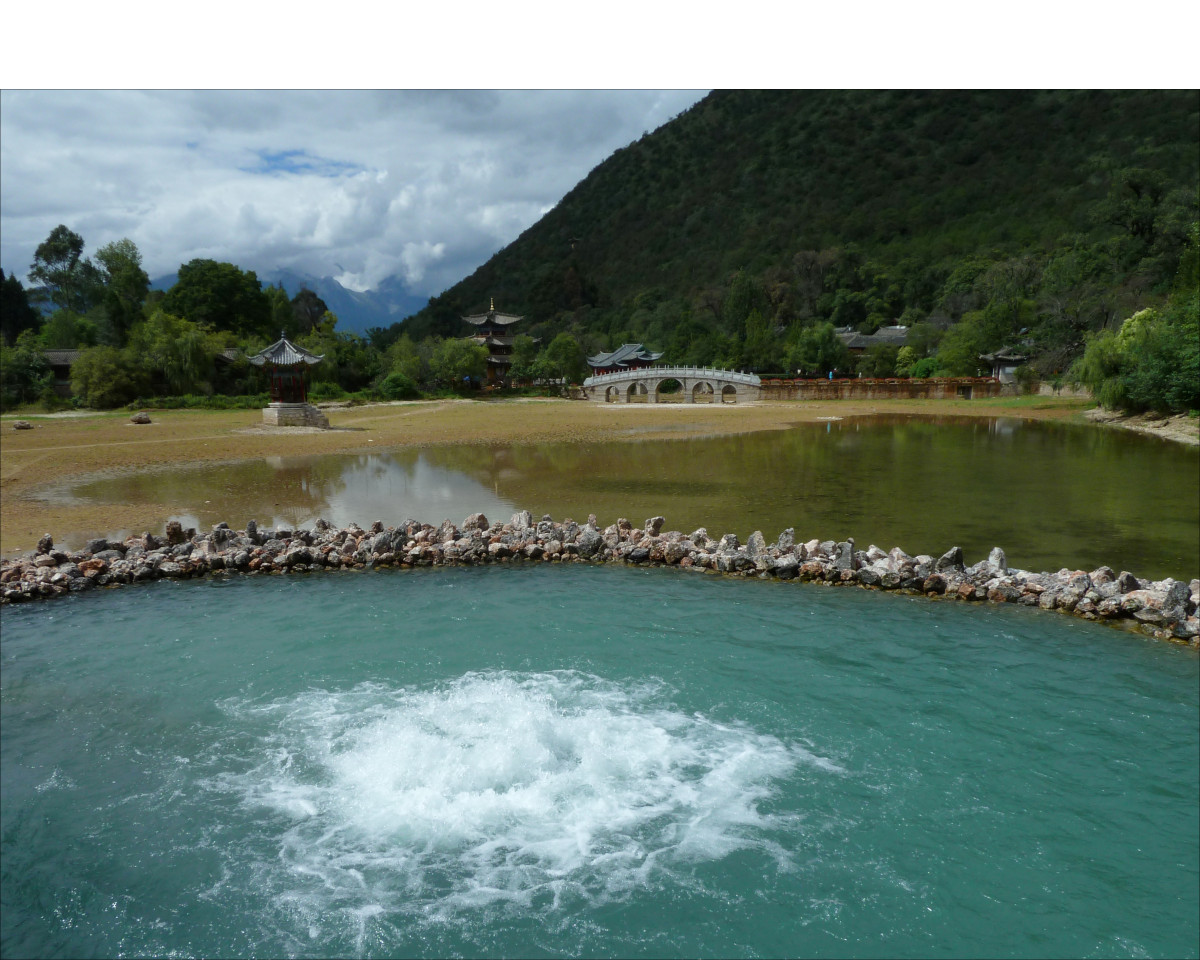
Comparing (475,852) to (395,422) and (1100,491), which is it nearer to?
(1100,491)

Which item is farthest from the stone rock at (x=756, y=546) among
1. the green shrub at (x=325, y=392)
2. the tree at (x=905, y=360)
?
the tree at (x=905, y=360)

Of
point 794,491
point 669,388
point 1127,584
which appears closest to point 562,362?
point 669,388

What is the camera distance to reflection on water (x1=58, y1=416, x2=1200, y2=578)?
14219 mm

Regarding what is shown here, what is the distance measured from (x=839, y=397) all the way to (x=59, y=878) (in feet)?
194

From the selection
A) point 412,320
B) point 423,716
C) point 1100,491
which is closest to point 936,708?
point 423,716

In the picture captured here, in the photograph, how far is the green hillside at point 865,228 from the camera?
5291 centimetres

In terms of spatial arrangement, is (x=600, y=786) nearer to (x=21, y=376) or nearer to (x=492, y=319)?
(x=21, y=376)

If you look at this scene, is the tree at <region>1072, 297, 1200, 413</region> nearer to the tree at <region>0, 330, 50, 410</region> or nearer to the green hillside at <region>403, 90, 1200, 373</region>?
the green hillside at <region>403, 90, 1200, 373</region>

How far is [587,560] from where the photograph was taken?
1287 cm

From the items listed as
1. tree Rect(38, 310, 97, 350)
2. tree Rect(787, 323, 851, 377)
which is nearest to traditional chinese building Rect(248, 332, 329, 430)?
tree Rect(38, 310, 97, 350)

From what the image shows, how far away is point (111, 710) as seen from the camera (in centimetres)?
795

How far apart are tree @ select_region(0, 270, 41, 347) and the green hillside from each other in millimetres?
50788

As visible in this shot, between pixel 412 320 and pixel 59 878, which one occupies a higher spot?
pixel 412 320

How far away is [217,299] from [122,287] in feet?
27.4
